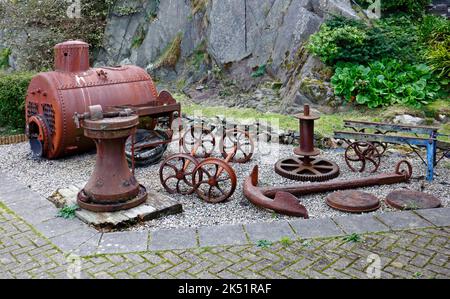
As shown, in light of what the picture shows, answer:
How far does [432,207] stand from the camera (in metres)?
5.04

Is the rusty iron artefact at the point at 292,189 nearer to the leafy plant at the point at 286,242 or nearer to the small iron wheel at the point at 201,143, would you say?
the leafy plant at the point at 286,242

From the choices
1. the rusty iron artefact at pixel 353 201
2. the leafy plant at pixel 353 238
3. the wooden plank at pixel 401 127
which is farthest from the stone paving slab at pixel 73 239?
the wooden plank at pixel 401 127

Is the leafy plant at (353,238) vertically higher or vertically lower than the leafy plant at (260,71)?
lower

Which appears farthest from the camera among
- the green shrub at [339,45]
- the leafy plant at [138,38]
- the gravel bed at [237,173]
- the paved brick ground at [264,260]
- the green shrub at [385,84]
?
the leafy plant at [138,38]

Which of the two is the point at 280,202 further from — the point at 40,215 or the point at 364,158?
the point at 40,215

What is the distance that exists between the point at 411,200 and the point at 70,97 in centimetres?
495

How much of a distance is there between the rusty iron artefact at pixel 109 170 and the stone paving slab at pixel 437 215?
305cm

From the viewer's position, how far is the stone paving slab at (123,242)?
4.16 metres

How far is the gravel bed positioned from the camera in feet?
16.5

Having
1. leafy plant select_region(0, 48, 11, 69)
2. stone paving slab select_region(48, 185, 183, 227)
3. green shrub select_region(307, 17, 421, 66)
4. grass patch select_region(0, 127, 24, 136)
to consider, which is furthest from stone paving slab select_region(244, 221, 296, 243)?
leafy plant select_region(0, 48, 11, 69)

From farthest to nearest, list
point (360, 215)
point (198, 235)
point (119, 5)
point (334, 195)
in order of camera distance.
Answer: point (119, 5) < point (334, 195) < point (360, 215) < point (198, 235)

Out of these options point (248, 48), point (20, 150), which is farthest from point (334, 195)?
point (248, 48)
